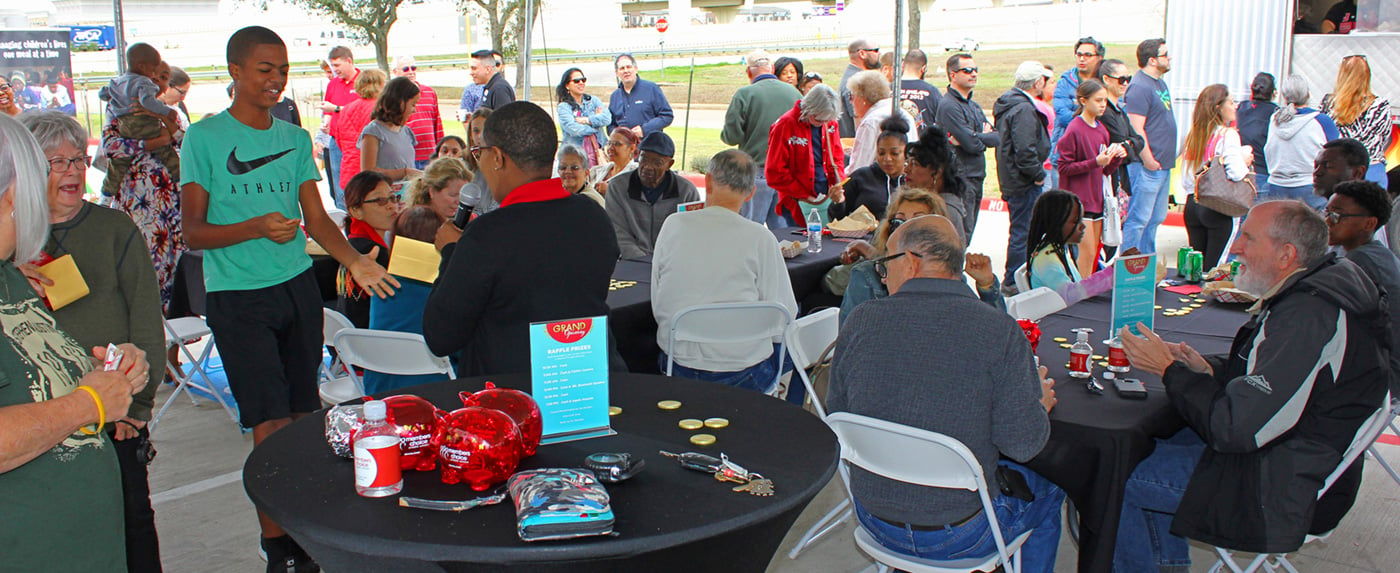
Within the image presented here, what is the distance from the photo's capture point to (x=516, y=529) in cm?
150

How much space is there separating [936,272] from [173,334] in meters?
3.55

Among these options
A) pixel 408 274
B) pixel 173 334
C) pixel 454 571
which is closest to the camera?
pixel 454 571

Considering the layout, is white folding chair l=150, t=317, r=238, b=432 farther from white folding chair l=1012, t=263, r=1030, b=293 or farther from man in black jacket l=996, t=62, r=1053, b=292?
man in black jacket l=996, t=62, r=1053, b=292

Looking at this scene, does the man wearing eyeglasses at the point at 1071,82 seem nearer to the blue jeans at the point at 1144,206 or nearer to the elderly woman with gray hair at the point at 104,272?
the blue jeans at the point at 1144,206

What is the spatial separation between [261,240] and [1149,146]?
265 inches

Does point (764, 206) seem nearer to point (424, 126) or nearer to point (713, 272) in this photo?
point (424, 126)

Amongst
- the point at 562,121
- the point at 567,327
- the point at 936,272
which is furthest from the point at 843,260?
the point at 562,121

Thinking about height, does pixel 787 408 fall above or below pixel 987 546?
above

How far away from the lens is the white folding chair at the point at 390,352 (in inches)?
129

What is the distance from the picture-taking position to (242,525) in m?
3.50

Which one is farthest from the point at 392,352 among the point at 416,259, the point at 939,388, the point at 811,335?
the point at 939,388

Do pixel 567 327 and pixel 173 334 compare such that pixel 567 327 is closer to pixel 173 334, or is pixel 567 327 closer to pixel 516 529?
pixel 516 529

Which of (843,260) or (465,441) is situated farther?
(843,260)

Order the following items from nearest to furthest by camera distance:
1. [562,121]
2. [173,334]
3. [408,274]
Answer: [408,274], [173,334], [562,121]
